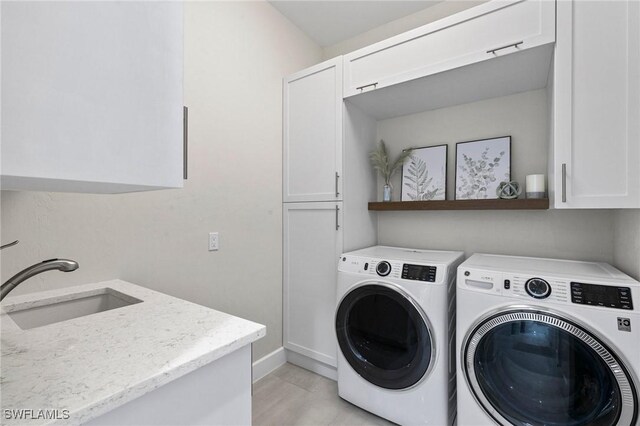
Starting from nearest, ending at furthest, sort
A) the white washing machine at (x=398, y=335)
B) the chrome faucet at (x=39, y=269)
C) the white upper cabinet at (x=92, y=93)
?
the white upper cabinet at (x=92, y=93) → the chrome faucet at (x=39, y=269) → the white washing machine at (x=398, y=335)

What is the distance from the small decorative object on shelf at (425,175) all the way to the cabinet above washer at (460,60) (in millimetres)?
352

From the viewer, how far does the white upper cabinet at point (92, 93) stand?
17.3 inches

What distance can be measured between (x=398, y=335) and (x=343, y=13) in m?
2.41

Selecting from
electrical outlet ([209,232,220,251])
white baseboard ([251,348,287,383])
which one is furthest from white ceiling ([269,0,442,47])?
white baseboard ([251,348,287,383])

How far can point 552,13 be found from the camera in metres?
1.37

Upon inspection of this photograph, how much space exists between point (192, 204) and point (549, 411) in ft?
6.81

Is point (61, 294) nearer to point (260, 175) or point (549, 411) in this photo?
point (260, 175)

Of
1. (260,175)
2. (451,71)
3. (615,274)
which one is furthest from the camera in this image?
(260,175)

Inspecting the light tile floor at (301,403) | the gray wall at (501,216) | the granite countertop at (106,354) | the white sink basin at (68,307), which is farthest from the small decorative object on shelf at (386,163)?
the white sink basin at (68,307)

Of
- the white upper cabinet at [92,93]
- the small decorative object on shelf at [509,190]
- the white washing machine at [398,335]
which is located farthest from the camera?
the small decorative object on shelf at [509,190]

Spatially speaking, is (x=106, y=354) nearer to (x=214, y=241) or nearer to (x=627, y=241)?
(x=214, y=241)

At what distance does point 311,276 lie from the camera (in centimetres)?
224

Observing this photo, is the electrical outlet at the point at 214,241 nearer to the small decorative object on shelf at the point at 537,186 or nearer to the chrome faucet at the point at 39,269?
the chrome faucet at the point at 39,269

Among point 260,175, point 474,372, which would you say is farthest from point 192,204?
point 474,372
